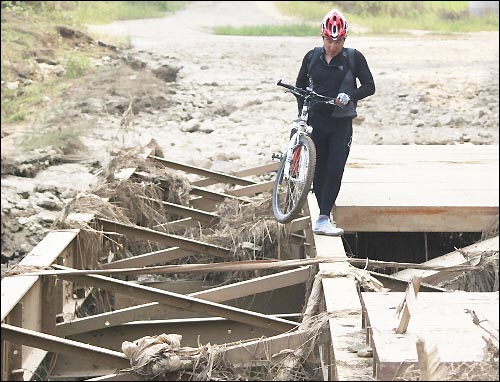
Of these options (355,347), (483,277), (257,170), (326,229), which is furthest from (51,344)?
(257,170)

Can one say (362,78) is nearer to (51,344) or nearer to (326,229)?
(326,229)

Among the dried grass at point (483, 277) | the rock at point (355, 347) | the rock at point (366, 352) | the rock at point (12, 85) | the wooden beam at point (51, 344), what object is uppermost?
the rock at point (366, 352)

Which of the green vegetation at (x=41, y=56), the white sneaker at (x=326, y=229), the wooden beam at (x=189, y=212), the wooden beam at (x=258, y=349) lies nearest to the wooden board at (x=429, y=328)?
the wooden beam at (x=258, y=349)

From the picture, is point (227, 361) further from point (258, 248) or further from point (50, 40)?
point (50, 40)

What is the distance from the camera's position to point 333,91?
6625 mm

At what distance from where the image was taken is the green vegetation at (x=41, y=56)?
1669cm

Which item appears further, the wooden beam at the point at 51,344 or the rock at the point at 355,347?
the wooden beam at the point at 51,344

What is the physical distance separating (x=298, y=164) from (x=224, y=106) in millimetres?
10148

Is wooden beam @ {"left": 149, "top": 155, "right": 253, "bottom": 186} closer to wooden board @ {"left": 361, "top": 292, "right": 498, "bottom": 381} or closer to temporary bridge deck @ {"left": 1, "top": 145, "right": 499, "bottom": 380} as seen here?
temporary bridge deck @ {"left": 1, "top": 145, "right": 499, "bottom": 380}

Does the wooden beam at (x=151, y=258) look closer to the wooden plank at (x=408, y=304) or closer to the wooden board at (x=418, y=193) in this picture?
the wooden board at (x=418, y=193)

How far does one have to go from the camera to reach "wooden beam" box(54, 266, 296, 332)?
5.68m

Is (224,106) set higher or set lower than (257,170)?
lower

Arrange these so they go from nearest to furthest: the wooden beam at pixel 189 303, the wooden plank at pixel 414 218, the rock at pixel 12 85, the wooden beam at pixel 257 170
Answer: the wooden beam at pixel 189 303 → the wooden plank at pixel 414 218 → the wooden beam at pixel 257 170 → the rock at pixel 12 85

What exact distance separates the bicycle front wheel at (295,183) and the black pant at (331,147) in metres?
0.14
